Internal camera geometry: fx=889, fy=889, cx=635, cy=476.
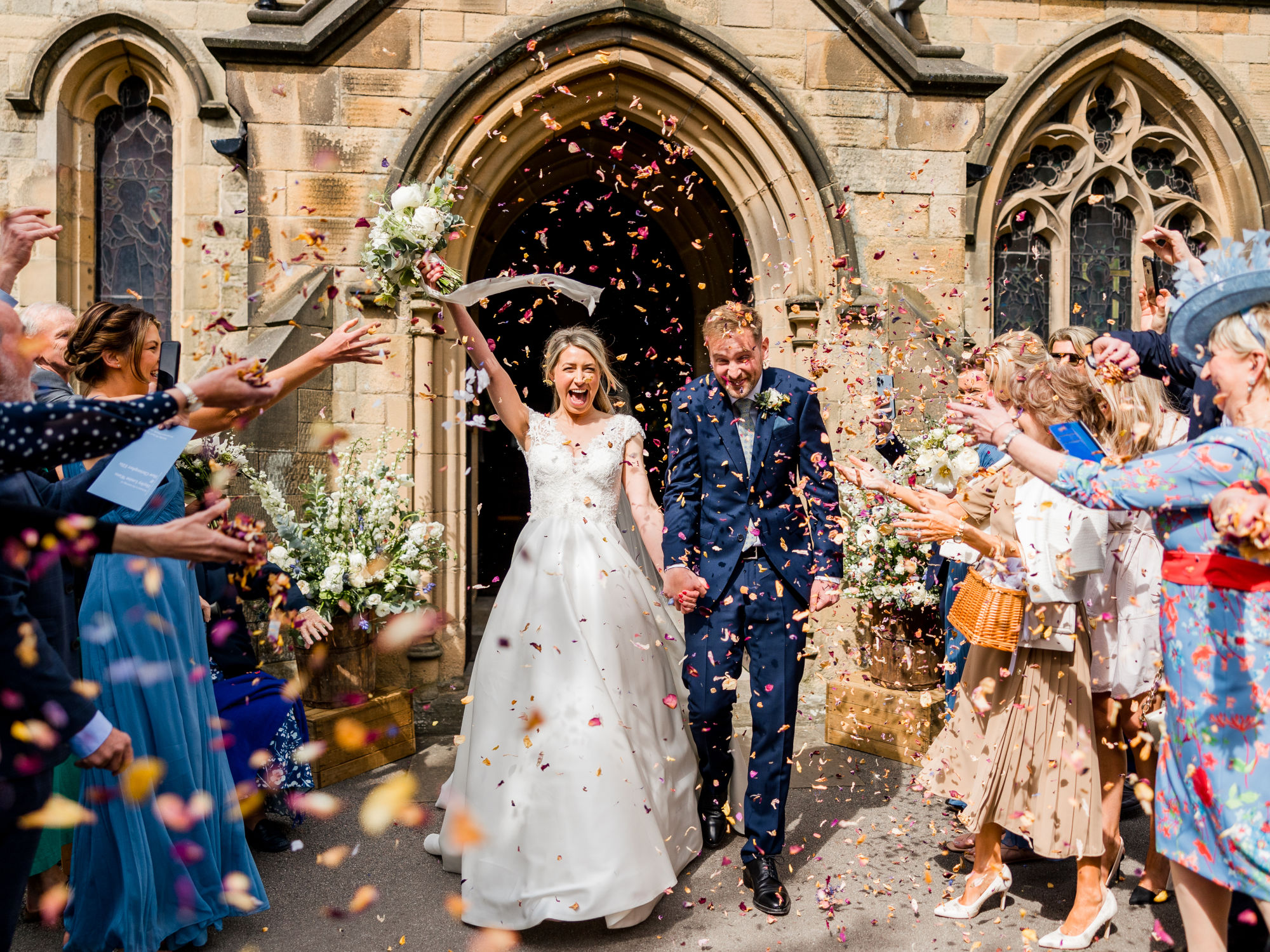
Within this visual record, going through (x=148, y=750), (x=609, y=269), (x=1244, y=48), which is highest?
(x=1244, y=48)

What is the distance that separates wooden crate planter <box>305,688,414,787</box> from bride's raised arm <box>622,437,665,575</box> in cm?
220

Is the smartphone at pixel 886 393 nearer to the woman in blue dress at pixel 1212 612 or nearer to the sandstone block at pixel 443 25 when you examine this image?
the woman in blue dress at pixel 1212 612

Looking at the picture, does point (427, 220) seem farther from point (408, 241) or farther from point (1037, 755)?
point (1037, 755)

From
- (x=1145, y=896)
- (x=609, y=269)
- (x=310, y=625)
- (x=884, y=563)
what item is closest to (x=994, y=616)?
(x=1145, y=896)

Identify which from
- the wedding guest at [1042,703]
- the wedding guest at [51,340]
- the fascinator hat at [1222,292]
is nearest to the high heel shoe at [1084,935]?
the wedding guest at [1042,703]

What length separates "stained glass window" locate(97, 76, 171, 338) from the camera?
27.0 feet

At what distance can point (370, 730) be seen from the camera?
5.29 m

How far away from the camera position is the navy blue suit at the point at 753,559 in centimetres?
375

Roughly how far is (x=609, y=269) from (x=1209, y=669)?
356 inches

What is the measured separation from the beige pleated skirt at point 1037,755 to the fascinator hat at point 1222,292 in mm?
1291

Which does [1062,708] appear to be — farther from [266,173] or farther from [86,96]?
[86,96]

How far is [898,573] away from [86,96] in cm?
815

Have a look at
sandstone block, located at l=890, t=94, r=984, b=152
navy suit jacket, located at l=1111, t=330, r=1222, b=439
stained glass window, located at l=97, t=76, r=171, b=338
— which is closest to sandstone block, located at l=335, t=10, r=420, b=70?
stained glass window, located at l=97, t=76, r=171, b=338

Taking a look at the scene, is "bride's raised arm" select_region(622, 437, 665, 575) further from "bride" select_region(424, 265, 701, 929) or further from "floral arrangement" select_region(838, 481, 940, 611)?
"floral arrangement" select_region(838, 481, 940, 611)
